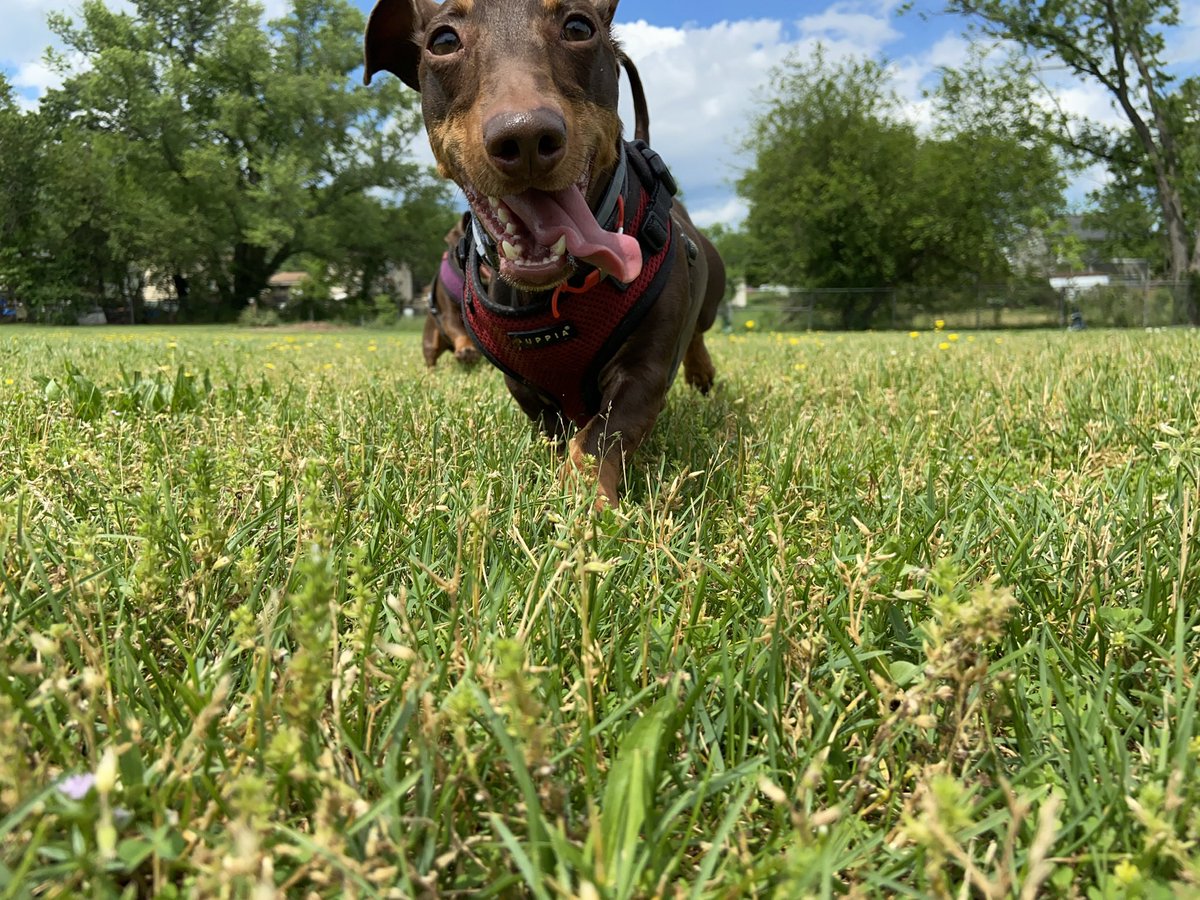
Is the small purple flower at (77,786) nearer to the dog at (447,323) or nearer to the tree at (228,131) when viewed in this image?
the dog at (447,323)

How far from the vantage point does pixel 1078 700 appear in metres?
1.12

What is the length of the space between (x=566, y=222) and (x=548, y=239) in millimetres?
66

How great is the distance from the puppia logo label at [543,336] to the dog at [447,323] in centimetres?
299

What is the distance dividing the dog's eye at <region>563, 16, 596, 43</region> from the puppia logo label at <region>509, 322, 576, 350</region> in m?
0.82

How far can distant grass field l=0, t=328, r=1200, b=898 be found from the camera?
2.57ft

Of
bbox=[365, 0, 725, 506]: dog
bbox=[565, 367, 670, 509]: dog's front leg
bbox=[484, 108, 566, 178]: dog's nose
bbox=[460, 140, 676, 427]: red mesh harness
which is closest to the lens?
bbox=[484, 108, 566, 178]: dog's nose

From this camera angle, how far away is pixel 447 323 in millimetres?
6547

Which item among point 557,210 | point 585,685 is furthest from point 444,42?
point 585,685

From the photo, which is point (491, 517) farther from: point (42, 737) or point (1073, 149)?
point (1073, 149)

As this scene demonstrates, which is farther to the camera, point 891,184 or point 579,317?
point 891,184

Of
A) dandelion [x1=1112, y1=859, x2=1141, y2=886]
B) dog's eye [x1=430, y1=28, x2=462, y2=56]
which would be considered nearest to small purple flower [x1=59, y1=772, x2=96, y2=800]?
dandelion [x1=1112, y1=859, x2=1141, y2=886]

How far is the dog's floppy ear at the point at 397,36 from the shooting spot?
2.77m

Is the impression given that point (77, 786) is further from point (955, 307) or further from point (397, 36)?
point (955, 307)

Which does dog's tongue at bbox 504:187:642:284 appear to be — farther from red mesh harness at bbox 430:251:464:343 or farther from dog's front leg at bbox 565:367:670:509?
red mesh harness at bbox 430:251:464:343
